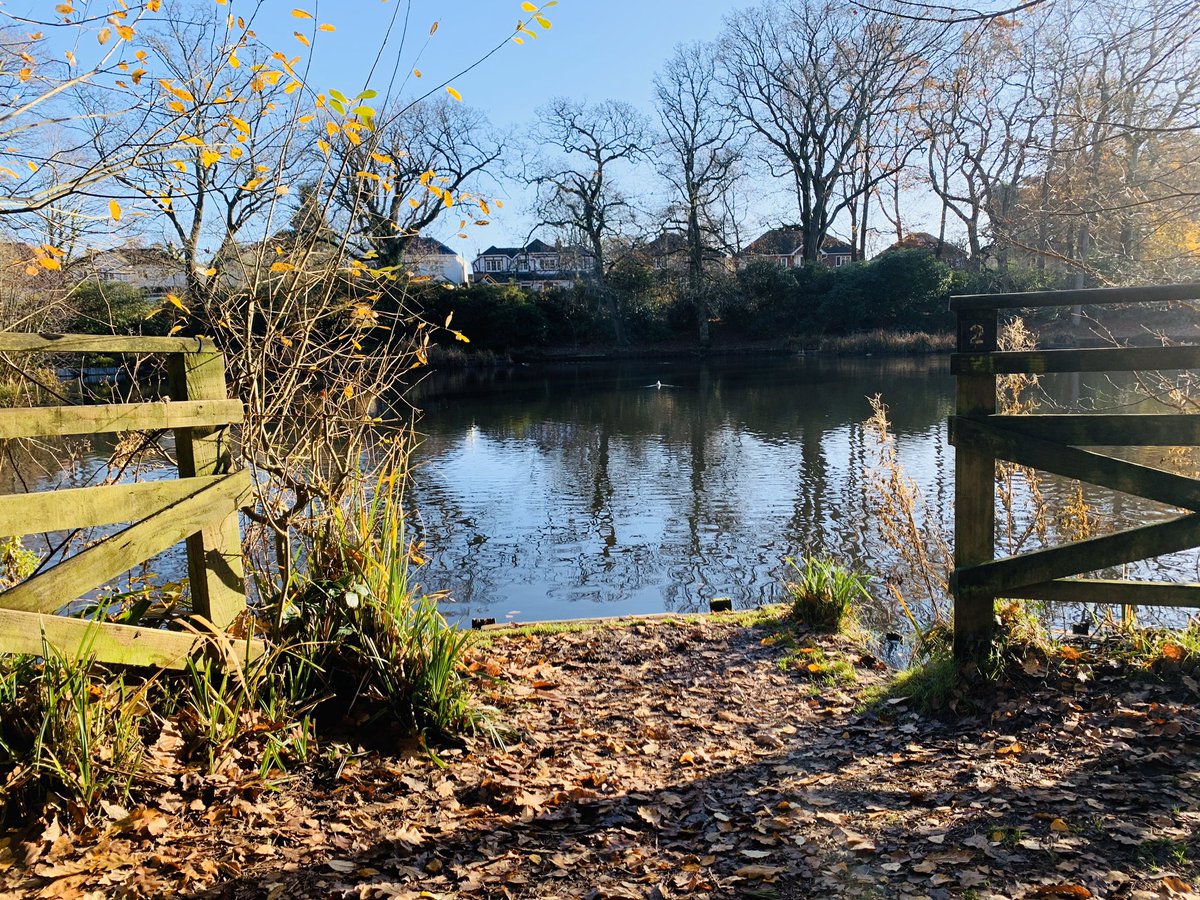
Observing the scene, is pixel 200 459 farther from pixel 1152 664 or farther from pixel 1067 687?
pixel 1152 664

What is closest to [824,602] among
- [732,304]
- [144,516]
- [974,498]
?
[974,498]

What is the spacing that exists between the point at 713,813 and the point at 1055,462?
82.7 inches

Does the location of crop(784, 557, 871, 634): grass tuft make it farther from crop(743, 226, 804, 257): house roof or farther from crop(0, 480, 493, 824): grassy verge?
crop(743, 226, 804, 257): house roof

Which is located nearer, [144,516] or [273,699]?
[144,516]

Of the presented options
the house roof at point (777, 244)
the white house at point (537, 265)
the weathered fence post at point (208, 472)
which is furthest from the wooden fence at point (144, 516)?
the house roof at point (777, 244)

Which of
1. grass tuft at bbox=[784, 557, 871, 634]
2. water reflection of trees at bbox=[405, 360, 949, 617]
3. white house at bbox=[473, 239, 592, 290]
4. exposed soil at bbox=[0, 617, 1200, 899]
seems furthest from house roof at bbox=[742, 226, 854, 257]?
exposed soil at bbox=[0, 617, 1200, 899]

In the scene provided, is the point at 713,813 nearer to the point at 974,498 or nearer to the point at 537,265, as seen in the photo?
the point at 974,498

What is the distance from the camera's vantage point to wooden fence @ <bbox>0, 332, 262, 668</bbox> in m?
2.90

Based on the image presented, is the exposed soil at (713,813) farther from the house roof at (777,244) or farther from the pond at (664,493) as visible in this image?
the house roof at (777,244)

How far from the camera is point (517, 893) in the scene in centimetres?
256

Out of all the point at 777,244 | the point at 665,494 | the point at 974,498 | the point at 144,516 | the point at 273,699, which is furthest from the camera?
the point at 777,244

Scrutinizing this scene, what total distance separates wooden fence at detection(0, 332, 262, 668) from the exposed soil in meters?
0.58

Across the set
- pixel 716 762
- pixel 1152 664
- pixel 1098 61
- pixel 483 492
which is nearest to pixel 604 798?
pixel 716 762

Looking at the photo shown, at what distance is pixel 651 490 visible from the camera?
46.2 feet
